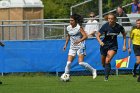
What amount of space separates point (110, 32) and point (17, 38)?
6.83m

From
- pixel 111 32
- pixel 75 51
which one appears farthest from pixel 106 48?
pixel 75 51

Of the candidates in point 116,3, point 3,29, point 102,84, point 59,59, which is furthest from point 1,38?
point 116,3

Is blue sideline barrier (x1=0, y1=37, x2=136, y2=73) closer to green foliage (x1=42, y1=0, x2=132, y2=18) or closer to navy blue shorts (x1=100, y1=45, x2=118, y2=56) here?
navy blue shorts (x1=100, y1=45, x2=118, y2=56)

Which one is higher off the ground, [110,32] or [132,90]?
[110,32]

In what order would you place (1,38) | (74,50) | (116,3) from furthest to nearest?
(116,3) < (1,38) < (74,50)

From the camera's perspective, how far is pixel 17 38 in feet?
85.7

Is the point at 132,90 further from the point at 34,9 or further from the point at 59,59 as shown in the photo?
the point at 34,9

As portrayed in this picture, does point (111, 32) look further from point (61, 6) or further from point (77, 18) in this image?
point (61, 6)

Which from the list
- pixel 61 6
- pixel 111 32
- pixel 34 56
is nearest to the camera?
pixel 111 32

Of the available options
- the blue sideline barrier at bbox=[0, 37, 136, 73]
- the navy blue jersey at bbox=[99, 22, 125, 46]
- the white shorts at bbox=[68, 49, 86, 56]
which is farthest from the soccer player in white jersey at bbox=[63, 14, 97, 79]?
the blue sideline barrier at bbox=[0, 37, 136, 73]

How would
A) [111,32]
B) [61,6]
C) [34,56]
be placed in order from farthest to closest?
[61,6] → [34,56] → [111,32]

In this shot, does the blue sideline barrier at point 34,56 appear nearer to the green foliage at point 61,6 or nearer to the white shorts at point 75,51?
the white shorts at point 75,51

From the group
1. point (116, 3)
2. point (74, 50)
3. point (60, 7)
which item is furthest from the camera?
point (60, 7)

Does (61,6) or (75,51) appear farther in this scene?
(61,6)
